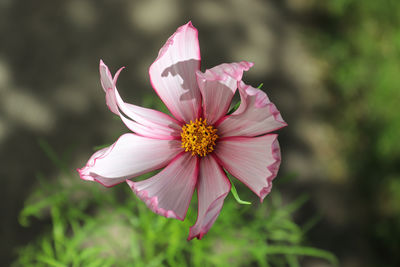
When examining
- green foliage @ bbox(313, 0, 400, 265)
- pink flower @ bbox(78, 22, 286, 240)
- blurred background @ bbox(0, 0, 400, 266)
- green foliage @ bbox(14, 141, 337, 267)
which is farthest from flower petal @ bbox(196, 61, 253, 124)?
green foliage @ bbox(313, 0, 400, 265)

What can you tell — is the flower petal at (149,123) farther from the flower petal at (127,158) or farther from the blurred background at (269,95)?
the blurred background at (269,95)

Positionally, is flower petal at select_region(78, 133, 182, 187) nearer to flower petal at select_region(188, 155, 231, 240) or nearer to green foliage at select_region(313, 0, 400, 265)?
flower petal at select_region(188, 155, 231, 240)

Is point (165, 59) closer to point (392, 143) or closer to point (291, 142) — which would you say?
point (291, 142)

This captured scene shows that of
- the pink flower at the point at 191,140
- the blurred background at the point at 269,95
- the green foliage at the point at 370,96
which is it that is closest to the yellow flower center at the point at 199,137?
the pink flower at the point at 191,140

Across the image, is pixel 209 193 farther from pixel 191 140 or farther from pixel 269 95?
pixel 269 95

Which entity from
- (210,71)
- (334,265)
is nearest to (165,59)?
(210,71)

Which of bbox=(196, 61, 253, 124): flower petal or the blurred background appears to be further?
the blurred background

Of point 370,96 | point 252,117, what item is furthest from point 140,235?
point 370,96
